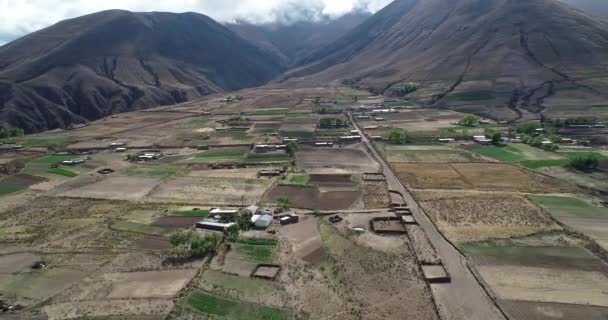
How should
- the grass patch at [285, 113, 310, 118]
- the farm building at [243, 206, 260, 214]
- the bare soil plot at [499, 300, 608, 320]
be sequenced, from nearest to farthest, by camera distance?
the bare soil plot at [499, 300, 608, 320]
the farm building at [243, 206, 260, 214]
the grass patch at [285, 113, 310, 118]

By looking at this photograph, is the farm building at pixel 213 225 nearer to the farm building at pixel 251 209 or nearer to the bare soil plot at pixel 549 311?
the farm building at pixel 251 209

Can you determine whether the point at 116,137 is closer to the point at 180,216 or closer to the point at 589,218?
the point at 180,216

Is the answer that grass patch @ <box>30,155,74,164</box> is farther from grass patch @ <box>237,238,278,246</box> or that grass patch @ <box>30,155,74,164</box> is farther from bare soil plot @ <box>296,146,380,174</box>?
grass patch @ <box>237,238,278,246</box>

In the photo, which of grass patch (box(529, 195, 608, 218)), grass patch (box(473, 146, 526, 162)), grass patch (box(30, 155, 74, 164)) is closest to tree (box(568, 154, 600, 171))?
grass patch (box(473, 146, 526, 162))

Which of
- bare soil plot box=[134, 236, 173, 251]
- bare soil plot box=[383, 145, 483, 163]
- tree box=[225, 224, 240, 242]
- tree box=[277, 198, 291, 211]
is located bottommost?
bare soil plot box=[134, 236, 173, 251]

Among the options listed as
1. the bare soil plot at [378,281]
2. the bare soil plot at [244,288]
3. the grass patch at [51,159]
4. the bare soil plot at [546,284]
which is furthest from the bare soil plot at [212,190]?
the bare soil plot at [546,284]

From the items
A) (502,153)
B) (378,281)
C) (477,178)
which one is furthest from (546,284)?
(502,153)

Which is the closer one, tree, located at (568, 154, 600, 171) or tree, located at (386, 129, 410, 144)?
tree, located at (568, 154, 600, 171)
